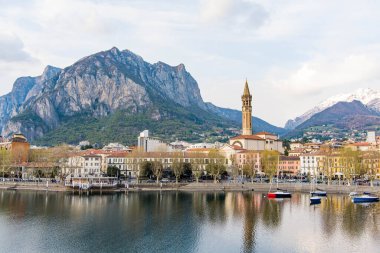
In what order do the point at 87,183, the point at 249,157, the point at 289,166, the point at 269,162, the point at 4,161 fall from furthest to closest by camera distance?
the point at 289,166 < the point at 249,157 < the point at 269,162 < the point at 4,161 < the point at 87,183

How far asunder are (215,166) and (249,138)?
44.1 m

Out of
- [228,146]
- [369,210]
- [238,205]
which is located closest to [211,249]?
[238,205]

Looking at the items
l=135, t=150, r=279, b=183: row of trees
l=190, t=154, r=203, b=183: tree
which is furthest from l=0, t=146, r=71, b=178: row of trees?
l=190, t=154, r=203, b=183: tree

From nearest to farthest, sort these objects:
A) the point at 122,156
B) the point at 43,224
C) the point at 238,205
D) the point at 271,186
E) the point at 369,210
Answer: the point at 43,224
the point at 369,210
the point at 238,205
the point at 271,186
the point at 122,156

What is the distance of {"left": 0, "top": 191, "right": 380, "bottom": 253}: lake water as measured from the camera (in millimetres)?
44812

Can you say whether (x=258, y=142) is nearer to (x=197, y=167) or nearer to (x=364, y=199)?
(x=197, y=167)

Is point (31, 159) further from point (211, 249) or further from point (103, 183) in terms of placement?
point (211, 249)

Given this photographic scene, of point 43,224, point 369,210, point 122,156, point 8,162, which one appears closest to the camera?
point 43,224

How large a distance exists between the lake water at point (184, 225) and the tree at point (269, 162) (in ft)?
101

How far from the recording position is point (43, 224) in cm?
5509

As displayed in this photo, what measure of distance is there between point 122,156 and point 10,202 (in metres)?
52.9

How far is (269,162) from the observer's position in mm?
120312

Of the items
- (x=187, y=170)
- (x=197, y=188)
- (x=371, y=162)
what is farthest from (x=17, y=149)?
(x=371, y=162)

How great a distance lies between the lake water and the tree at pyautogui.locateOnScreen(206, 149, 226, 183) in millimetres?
25415
